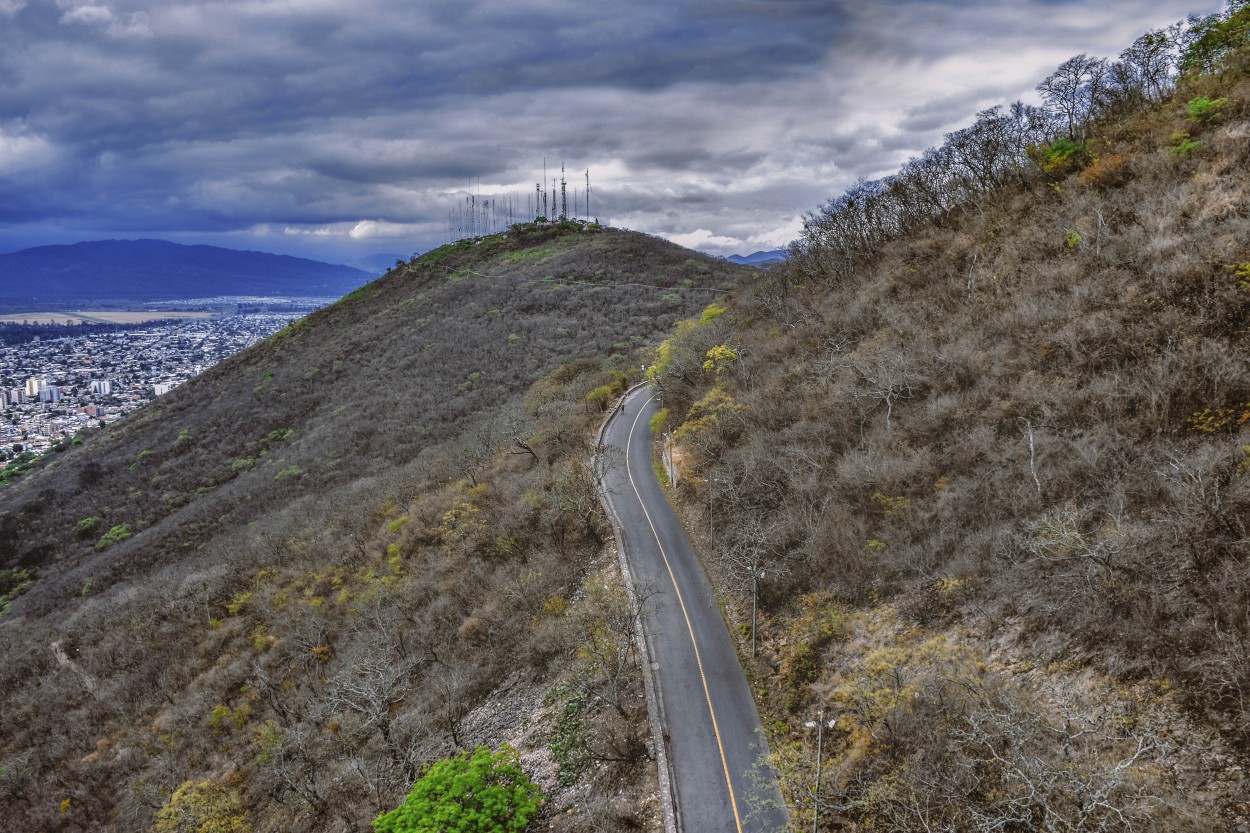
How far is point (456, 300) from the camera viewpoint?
4429 inches

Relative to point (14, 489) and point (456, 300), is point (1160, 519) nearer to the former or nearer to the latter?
point (456, 300)

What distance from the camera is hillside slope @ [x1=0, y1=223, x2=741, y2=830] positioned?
27.6 m

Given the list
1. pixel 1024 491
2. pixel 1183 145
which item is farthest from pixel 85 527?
pixel 1183 145

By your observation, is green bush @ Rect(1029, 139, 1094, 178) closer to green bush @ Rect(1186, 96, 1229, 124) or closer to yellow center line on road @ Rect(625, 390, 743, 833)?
green bush @ Rect(1186, 96, 1229, 124)

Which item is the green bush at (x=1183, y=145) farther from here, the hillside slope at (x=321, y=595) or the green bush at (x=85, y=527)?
the green bush at (x=85, y=527)

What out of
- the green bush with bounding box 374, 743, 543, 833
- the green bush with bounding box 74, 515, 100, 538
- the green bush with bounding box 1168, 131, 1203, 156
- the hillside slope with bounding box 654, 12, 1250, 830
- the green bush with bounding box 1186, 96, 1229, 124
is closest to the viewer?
the hillside slope with bounding box 654, 12, 1250, 830

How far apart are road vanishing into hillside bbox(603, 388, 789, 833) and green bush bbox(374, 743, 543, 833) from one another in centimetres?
573

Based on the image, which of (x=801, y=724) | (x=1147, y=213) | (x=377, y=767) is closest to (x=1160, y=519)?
(x=801, y=724)

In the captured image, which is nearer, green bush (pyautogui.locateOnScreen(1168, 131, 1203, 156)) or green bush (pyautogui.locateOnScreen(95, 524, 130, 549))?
green bush (pyautogui.locateOnScreen(1168, 131, 1203, 156))

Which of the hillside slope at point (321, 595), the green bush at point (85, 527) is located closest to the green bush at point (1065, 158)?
the hillside slope at point (321, 595)

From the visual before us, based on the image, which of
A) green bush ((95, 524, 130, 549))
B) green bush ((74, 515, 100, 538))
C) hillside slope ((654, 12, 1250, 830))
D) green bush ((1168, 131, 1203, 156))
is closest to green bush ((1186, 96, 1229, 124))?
hillside slope ((654, 12, 1250, 830))

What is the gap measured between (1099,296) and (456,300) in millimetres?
103676

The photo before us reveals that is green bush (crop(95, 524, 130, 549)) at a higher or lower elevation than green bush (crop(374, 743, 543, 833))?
→ lower

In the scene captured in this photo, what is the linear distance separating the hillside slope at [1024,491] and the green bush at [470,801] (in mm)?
9736
